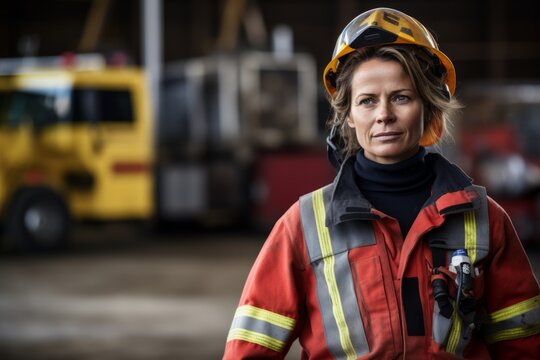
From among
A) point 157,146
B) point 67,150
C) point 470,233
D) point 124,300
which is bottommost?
point 470,233

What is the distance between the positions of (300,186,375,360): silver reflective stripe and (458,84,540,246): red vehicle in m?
10.4

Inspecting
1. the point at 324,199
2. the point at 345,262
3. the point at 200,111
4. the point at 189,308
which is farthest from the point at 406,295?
the point at 200,111

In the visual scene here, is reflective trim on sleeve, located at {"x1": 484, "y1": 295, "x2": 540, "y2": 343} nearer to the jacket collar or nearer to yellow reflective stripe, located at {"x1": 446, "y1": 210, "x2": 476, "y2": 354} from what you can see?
yellow reflective stripe, located at {"x1": 446, "y1": 210, "x2": 476, "y2": 354}

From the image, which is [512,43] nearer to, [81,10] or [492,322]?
[81,10]

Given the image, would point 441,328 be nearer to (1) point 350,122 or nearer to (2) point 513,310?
(2) point 513,310

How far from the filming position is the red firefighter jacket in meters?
2.39

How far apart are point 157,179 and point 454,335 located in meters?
15.2

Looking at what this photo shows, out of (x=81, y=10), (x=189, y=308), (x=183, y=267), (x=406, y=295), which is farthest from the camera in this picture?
(x=81, y=10)

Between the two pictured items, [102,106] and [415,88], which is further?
[102,106]

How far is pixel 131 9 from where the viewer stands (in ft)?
94.5

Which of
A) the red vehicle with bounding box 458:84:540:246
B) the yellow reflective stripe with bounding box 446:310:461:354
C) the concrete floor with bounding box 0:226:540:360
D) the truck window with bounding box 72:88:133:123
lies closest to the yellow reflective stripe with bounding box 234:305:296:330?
the yellow reflective stripe with bounding box 446:310:461:354

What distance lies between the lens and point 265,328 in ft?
8.04

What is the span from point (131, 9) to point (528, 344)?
2701 centimetres

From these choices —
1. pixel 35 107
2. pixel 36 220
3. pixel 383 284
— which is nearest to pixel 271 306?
pixel 383 284
